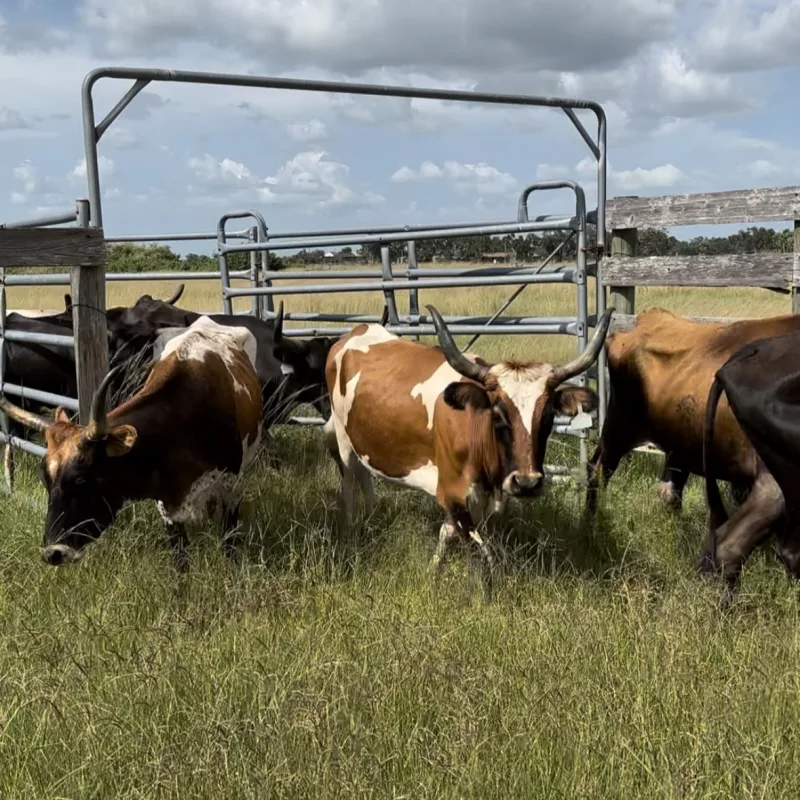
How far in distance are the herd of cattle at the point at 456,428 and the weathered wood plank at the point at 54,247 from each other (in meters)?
0.74

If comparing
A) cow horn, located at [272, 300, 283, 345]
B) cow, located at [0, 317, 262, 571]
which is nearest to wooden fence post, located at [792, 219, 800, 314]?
cow, located at [0, 317, 262, 571]

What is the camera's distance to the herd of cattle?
4746mm

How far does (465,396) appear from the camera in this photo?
5.01 meters

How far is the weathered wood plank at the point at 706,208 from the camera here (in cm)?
597

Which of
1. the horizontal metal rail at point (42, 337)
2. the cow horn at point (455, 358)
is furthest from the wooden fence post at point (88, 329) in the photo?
the cow horn at point (455, 358)

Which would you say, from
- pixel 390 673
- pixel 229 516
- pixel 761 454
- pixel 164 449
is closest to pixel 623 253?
pixel 761 454

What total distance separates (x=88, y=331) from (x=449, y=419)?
2151 mm

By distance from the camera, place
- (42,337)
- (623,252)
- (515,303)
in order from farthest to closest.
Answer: (515,303), (623,252), (42,337)

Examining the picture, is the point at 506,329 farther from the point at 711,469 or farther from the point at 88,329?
the point at 88,329

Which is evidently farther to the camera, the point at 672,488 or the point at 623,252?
the point at 623,252

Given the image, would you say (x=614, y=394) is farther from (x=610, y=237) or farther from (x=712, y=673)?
(x=712, y=673)

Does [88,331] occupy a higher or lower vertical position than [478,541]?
higher

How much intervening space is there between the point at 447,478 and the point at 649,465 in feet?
8.98

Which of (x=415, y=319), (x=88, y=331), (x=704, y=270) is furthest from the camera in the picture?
(x=415, y=319)
